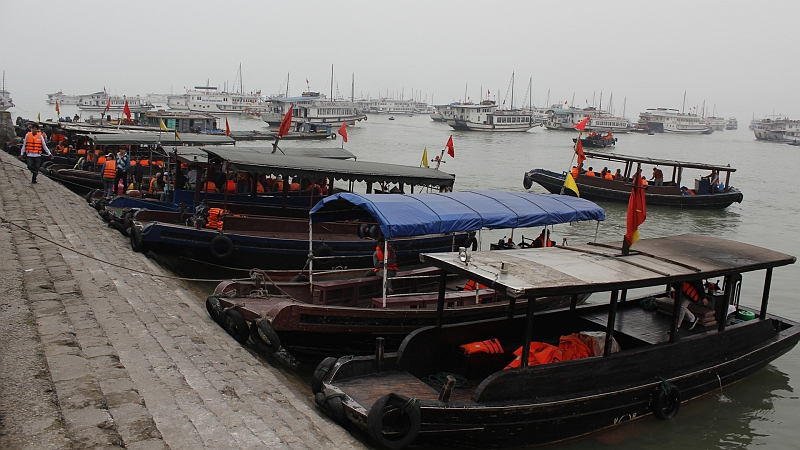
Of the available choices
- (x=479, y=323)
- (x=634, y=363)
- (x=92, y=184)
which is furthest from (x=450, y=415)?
(x=92, y=184)

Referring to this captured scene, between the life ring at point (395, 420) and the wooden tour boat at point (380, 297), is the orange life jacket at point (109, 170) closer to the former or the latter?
Result: the wooden tour boat at point (380, 297)

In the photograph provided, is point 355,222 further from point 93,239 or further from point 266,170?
point 93,239

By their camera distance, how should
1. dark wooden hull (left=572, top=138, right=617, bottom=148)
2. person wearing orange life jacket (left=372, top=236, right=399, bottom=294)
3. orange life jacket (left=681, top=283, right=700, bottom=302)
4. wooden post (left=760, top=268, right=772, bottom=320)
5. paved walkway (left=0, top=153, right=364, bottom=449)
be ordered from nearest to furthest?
paved walkway (left=0, top=153, right=364, bottom=449)
orange life jacket (left=681, top=283, right=700, bottom=302)
wooden post (left=760, top=268, right=772, bottom=320)
person wearing orange life jacket (left=372, top=236, right=399, bottom=294)
dark wooden hull (left=572, top=138, right=617, bottom=148)

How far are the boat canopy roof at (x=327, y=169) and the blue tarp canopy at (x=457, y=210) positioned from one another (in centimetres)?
254

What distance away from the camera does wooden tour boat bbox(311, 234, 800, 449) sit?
19.6ft

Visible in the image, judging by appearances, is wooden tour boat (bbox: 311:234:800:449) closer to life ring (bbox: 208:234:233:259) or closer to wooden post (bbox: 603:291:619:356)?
wooden post (bbox: 603:291:619:356)

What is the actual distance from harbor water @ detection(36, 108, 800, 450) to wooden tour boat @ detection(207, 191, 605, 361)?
2.52ft

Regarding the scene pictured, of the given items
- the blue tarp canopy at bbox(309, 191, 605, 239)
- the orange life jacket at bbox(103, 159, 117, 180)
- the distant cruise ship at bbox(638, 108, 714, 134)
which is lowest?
the orange life jacket at bbox(103, 159, 117, 180)

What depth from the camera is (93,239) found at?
11.4 meters

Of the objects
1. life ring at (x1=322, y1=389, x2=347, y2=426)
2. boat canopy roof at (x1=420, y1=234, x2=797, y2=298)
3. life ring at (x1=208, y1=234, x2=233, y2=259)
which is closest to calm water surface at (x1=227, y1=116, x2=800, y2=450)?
boat canopy roof at (x1=420, y1=234, x2=797, y2=298)

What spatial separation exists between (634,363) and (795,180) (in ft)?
136

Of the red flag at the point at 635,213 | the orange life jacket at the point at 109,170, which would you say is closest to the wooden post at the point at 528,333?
the red flag at the point at 635,213

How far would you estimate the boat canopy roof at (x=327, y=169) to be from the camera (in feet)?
39.4

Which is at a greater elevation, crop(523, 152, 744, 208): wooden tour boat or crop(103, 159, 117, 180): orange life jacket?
crop(103, 159, 117, 180): orange life jacket
